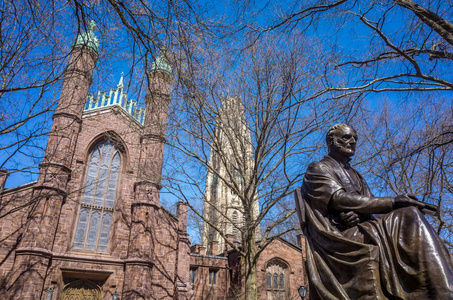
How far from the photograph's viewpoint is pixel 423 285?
2.22 meters

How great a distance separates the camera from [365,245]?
2.49 m

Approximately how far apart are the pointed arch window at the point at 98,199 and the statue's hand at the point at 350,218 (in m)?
15.7

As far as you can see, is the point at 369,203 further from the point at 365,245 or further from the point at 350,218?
the point at 365,245

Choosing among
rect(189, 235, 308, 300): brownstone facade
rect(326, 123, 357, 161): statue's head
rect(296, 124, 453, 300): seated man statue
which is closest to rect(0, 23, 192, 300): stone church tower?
rect(189, 235, 308, 300): brownstone facade

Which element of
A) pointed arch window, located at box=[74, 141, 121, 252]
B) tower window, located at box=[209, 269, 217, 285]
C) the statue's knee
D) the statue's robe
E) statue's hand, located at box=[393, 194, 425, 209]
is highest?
pointed arch window, located at box=[74, 141, 121, 252]

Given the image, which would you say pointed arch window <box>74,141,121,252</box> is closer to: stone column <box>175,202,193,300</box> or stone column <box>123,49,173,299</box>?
stone column <box>123,49,173,299</box>

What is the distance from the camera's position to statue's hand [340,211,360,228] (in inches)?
107

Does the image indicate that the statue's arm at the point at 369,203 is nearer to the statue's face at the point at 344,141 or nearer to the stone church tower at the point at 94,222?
the statue's face at the point at 344,141

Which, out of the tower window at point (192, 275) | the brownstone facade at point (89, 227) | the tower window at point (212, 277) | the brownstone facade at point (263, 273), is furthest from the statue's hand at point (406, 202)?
the tower window at point (212, 277)

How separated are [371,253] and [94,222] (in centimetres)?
1731

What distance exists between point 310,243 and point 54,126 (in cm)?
1760

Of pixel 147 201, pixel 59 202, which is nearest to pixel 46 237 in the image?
pixel 59 202

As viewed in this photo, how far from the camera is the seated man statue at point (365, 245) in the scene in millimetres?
2264

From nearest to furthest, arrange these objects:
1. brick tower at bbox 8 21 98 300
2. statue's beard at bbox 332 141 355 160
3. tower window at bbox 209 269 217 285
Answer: statue's beard at bbox 332 141 355 160 < brick tower at bbox 8 21 98 300 < tower window at bbox 209 269 217 285
